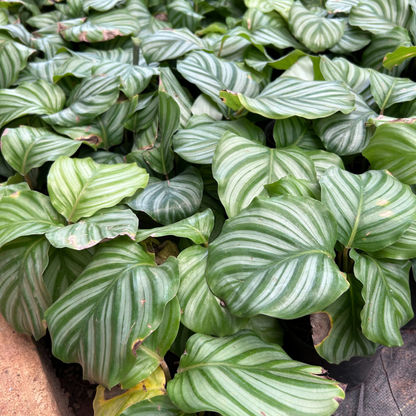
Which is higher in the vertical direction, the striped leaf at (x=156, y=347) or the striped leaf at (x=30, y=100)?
the striped leaf at (x=30, y=100)

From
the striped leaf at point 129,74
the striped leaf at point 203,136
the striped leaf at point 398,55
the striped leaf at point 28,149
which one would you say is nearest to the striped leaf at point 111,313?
the striped leaf at point 203,136

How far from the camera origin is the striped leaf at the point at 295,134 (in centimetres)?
118

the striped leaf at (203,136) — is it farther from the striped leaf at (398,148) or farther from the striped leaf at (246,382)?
the striped leaf at (246,382)

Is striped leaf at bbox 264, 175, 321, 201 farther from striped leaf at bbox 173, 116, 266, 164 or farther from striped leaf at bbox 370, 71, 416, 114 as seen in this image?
striped leaf at bbox 370, 71, 416, 114

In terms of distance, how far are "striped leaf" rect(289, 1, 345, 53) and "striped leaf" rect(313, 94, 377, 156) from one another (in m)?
0.43

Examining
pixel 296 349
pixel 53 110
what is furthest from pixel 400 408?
pixel 53 110

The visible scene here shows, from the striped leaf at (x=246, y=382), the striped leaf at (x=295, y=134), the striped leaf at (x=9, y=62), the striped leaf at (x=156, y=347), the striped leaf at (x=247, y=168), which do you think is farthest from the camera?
the striped leaf at (x=9, y=62)

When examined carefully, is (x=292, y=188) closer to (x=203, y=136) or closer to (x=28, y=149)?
(x=203, y=136)

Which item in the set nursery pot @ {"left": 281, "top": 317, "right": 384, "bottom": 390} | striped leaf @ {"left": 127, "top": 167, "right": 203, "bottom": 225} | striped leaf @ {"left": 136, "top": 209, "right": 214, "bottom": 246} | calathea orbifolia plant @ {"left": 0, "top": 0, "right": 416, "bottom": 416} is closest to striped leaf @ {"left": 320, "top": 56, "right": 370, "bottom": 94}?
calathea orbifolia plant @ {"left": 0, "top": 0, "right": 416, "bottom": 416}

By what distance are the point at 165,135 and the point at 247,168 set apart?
0.32m

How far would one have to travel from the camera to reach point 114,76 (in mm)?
1308

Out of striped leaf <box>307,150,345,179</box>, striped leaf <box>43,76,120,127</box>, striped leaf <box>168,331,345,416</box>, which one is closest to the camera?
striped leaf <box>168,331,345,416</box>

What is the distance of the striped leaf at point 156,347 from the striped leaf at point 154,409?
46 millimetres

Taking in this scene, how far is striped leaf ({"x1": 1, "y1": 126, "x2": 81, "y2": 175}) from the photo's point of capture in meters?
1.14
